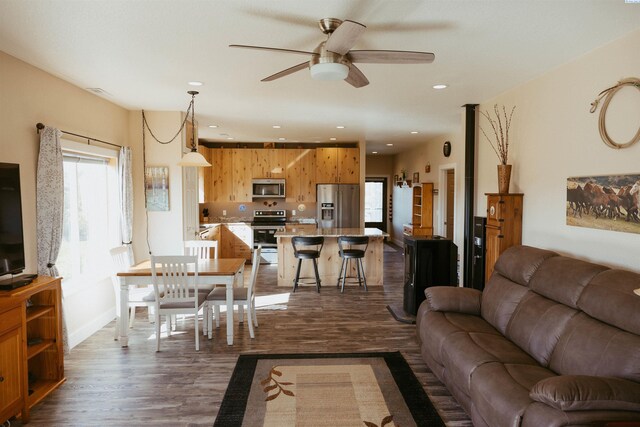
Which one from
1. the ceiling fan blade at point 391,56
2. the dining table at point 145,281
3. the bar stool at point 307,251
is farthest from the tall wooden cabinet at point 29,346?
the bar stool at point 307,251

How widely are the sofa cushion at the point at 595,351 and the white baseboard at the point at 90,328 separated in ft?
13.9

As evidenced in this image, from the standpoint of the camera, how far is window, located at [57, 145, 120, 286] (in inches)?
169

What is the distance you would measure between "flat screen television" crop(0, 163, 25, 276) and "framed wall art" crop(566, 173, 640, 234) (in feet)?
14.4

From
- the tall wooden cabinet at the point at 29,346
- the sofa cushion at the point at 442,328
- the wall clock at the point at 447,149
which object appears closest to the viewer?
the tall wooden cabinet at the point at 29,346

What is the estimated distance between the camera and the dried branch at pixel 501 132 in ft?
14.3

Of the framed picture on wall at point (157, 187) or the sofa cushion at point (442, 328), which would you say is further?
the framed picture on wall at point (157, 187)

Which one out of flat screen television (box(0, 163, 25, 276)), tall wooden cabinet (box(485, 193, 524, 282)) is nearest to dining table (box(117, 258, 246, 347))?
flat screen television (box(0, 163, 25, 276))

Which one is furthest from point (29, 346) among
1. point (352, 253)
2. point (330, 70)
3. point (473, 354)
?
A: point (352, 253)

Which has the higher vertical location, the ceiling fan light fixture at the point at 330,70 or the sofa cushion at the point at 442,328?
the ceiling fan light fixture at the point at 330,70

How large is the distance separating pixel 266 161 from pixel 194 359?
5.71 metres

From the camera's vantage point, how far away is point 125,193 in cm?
505

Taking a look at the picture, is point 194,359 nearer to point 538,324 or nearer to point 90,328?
point 90,328

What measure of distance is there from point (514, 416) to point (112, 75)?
164 inches

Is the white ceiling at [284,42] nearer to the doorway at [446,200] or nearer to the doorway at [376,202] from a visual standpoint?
the doorway at [446,200]
